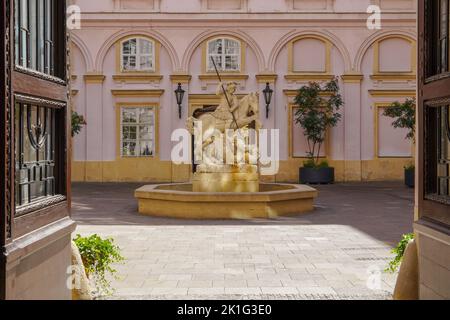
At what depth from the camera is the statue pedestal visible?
14.4 m

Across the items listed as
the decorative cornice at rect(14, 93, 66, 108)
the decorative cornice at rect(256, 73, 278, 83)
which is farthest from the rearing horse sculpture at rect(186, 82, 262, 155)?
the decorative cornice at rect(14, 93, 66, 108)

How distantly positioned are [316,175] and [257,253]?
48.6 feet

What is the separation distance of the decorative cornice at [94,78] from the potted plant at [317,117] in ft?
24.0

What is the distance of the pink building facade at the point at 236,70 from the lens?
2452 centimetres

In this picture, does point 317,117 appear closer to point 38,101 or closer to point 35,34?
point 35,34

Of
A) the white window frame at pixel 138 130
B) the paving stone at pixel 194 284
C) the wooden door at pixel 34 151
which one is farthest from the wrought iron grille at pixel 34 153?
the white window frame at pixel 138 130

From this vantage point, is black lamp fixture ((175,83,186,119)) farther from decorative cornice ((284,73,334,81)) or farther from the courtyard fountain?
the courtyard fountain

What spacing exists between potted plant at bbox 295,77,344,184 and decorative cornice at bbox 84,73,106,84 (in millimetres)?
7304

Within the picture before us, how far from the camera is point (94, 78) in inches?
966

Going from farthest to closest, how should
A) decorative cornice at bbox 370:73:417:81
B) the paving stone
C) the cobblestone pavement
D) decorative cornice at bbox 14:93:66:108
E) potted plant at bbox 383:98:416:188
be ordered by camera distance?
decorative cornice at bbox 370:73:417:81, potted plant at bbox 383:98:416:188, the paving stone, the cobblestone pavement, decorative cornice at bbox 14:93:66:108

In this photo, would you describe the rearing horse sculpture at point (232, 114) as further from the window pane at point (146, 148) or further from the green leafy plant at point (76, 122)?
the window pane at point (146, 148)

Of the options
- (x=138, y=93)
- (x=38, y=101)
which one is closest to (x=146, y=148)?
(x=138, y=93)

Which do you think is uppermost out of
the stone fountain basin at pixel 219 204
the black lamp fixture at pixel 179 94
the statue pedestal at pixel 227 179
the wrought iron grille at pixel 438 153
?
the black lamp fixture at pixel 179 94
